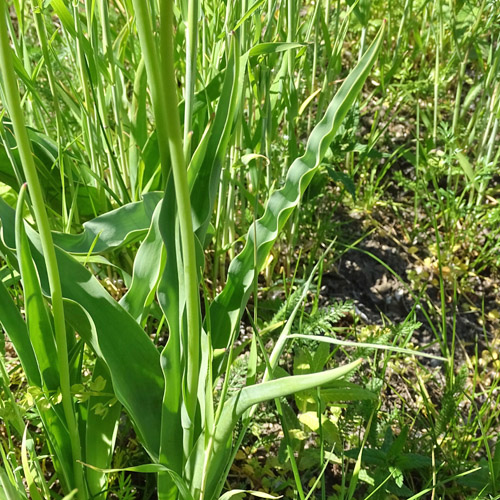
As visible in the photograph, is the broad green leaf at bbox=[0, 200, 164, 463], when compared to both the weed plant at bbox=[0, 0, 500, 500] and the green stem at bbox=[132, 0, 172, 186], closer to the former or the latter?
the weed plant at bbox=[0, 0, 500, 500]

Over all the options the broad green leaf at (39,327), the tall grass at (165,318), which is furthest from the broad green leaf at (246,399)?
the broad green leaf at (39,327)

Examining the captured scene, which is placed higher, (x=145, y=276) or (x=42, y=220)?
(x=42, y=220)

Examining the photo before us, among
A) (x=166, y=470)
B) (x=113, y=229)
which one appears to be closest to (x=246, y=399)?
(x=166, y=470)

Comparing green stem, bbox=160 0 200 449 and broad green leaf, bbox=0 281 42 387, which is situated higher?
Result: green stem, bbox=160 0 200 449

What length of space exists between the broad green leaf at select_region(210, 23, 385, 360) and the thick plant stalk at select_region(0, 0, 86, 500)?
0.24 meters

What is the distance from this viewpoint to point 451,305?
1515mm

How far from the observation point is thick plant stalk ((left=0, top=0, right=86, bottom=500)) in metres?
0.46

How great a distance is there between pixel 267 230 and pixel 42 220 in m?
0.36

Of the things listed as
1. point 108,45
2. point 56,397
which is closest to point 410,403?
point 56,397

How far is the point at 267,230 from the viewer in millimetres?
854

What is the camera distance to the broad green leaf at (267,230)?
80 centimetres

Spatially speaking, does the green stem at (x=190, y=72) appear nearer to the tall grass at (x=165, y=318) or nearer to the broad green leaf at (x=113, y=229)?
the tall grass at (x=165, y=318)

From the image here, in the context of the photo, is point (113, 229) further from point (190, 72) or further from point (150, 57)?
point (150, 57)

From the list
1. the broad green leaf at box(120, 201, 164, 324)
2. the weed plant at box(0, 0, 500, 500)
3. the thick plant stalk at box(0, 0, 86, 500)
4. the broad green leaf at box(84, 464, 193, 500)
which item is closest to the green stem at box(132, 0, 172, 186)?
the weed plant at box(0, 0, 500, 500)
